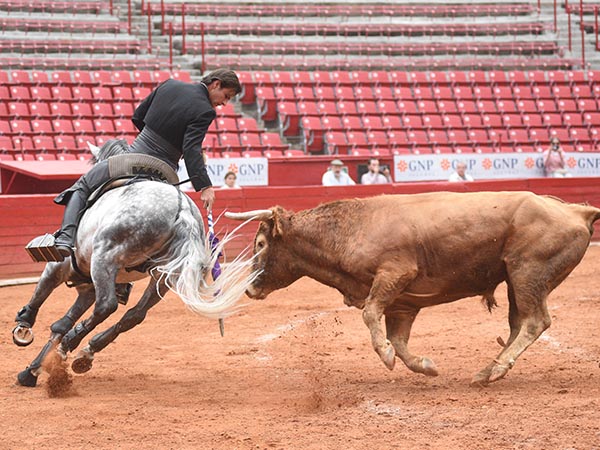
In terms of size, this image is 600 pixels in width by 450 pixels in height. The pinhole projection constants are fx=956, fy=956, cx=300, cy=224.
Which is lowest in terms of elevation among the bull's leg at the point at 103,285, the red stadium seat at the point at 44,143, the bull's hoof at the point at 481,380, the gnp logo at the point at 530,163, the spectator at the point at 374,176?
the gnp logo at the point at 530,163

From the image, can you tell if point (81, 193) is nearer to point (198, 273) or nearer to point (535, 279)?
point (198, 273)

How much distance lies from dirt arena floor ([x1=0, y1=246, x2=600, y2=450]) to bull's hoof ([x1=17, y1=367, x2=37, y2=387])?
8 cm

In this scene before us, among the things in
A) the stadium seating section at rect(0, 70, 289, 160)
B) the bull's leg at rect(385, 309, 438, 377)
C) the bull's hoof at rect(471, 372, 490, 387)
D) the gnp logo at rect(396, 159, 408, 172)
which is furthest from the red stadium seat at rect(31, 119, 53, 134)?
the bull's hoof at rect(471, 372, 490, 387)

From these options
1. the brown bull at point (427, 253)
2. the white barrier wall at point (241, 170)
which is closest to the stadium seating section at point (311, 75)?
the white barrier wall at point (241, 170)

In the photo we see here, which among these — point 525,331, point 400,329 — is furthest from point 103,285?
point 525,331

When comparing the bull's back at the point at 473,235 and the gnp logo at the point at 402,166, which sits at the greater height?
the bull's back at the point at 473,235

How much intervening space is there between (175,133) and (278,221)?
1064 mm

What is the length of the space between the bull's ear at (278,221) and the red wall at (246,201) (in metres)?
6.82

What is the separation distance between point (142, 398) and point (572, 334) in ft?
14.4

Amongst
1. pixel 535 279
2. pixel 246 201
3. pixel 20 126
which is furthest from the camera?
pixel 20 126

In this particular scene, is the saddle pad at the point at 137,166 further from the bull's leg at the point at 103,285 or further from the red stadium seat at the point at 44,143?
the red stadium seat at the point at 44,143

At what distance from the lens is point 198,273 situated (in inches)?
278

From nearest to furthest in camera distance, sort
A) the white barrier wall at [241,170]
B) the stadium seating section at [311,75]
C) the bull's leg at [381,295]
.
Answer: the bull's leg at [381,295], the white barrier wall at [241,170], the stadium seating section at [311,75]

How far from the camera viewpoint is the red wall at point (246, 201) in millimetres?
14023
